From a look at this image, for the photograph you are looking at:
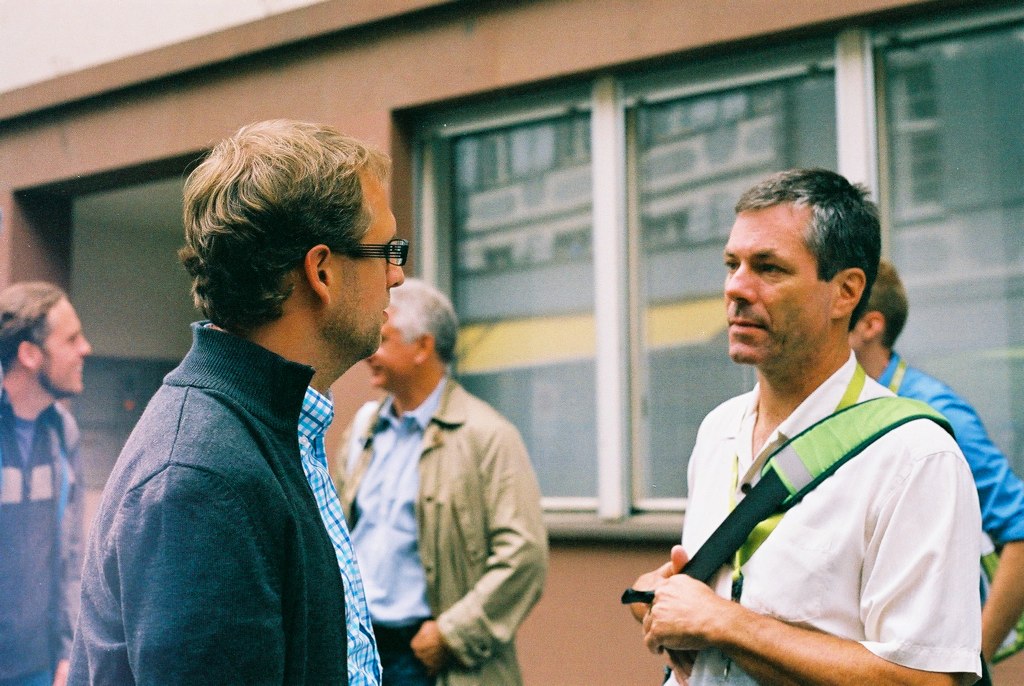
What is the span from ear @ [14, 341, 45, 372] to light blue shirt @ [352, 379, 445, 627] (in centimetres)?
139

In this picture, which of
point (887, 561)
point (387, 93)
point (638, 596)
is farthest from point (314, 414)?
point (387, 93)

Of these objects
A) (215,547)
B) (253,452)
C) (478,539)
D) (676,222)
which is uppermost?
(676,222)

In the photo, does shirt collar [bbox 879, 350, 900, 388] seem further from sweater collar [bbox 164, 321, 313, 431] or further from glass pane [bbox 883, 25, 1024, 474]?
sweater collar [bbox 164, 321, 313, 431]

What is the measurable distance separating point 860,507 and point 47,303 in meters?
3.59

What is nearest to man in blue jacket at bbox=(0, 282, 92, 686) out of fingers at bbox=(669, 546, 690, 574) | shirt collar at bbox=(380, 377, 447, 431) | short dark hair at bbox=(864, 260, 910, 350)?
shirt collar at bbox=(380, 377, 447, 431)

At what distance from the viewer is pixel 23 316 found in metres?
4.51

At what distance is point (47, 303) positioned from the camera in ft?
15.0

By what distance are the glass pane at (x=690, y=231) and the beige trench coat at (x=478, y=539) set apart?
5.27 feet

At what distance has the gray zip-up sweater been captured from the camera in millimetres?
1410

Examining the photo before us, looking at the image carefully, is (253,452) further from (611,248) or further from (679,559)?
(611,248)

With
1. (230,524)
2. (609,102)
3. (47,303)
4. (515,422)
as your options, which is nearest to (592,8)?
(609,102)

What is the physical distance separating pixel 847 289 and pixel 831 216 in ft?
0.54

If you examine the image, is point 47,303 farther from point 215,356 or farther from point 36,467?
point 215,356

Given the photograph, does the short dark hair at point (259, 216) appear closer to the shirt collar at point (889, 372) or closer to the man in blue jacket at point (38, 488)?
the shirt collar at point (889, 372)
